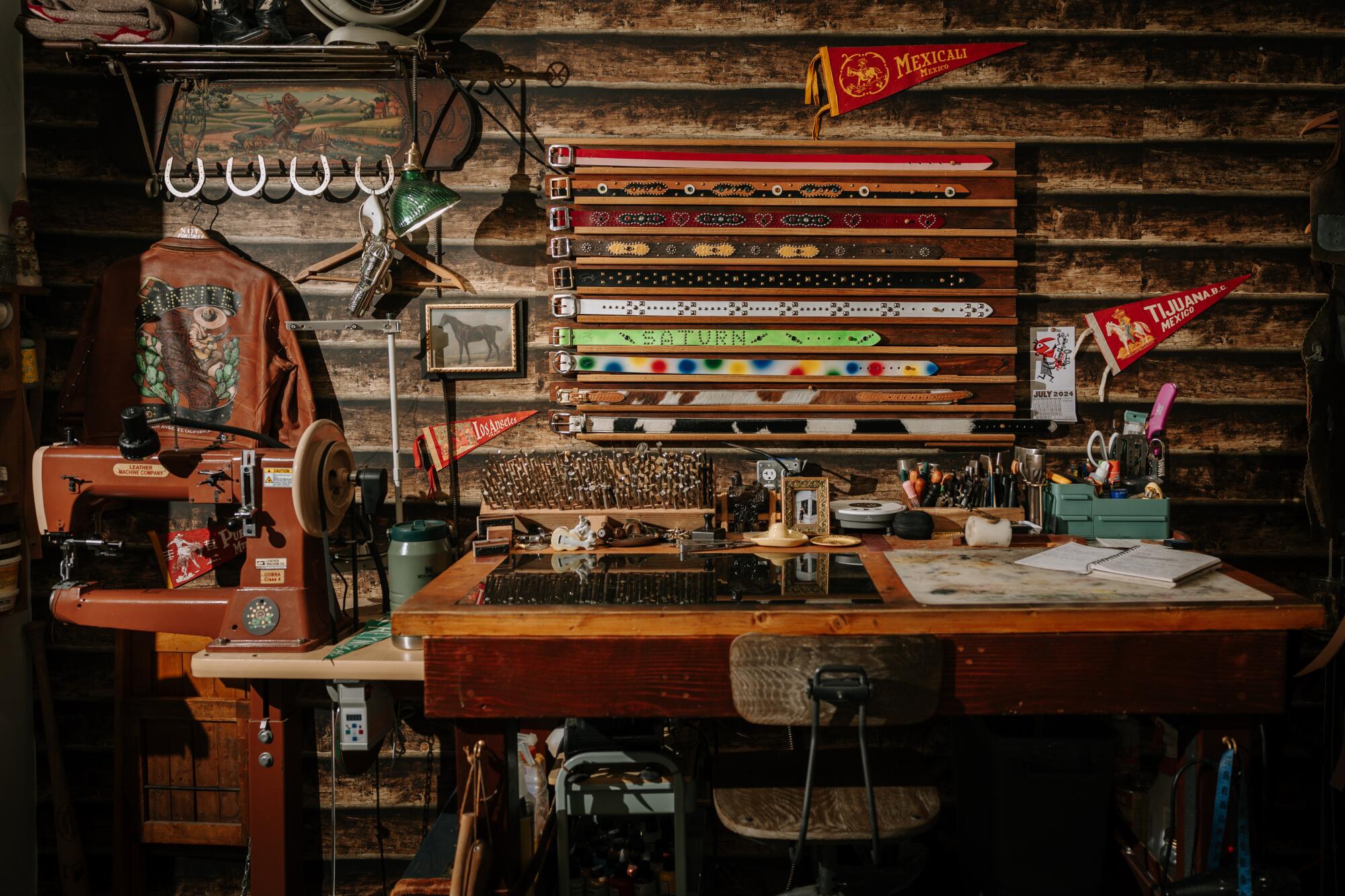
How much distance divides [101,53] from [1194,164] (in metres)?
3.77

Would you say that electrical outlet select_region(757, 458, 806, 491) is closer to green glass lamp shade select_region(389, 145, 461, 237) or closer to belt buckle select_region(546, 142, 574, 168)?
belt buckle select_region(546, 142, 574, 168)

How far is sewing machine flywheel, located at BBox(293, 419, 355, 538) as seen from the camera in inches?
94.4

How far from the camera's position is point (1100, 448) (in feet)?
9.91

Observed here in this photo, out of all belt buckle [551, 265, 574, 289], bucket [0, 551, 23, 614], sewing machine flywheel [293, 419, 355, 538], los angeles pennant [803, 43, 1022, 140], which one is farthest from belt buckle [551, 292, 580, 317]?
bucket [0, 551, 23, 614]

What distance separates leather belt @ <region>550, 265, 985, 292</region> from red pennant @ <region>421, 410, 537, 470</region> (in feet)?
1.72

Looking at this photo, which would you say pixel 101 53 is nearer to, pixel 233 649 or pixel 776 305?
pixel 233 649

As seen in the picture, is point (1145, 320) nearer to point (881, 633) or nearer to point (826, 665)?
point (881, 633)

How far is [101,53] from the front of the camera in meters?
2.83

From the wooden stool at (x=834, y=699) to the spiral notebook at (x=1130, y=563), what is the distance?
64 centimetres

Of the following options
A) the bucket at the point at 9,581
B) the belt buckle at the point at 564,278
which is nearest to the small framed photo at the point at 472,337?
the belt buckle at the point at 564,278

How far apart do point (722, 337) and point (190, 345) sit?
1.85 m

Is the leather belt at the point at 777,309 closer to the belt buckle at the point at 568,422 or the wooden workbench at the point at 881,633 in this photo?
the belt buckle at the point at 568,422

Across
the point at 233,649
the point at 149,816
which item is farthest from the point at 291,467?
the point at 149,816

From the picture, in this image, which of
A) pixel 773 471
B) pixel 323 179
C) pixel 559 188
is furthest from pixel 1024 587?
pixel 323 179
